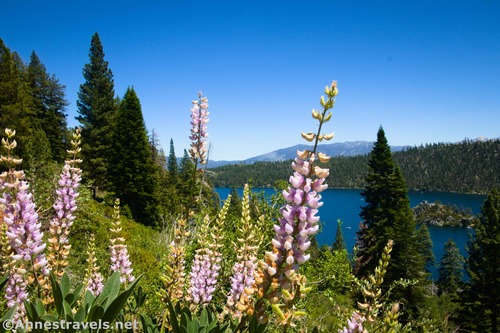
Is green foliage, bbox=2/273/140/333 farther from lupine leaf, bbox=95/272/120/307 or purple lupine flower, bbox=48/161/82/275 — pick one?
purple lupine flower, bbox=48/161/82/275

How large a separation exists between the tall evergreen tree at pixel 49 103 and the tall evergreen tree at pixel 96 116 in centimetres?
737

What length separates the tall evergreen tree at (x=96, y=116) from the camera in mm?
32781

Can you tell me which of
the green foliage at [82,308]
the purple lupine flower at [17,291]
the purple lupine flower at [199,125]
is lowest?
the purple lupine flower at [17,291]

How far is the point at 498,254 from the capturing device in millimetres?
28672

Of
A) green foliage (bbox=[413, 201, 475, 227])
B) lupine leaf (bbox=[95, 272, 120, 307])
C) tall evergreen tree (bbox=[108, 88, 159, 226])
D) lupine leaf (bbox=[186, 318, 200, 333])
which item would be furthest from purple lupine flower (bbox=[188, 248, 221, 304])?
green foliage (bbox=[413, 201, 475, 227])

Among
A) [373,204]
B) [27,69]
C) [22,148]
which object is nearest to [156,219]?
[22,148]

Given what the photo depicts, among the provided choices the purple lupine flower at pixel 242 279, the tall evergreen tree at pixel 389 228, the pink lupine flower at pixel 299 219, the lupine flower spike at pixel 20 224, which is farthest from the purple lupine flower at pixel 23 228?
the tall evergreen tree at pixel 389 228

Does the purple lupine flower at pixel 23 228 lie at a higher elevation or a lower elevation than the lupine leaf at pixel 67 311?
higher

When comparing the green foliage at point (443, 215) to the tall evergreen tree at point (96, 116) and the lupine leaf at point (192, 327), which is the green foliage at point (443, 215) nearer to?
the tall evergreen tree at point (96, 116)

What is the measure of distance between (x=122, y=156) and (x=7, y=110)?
9275 millimetres

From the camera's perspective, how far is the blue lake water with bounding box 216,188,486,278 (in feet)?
322

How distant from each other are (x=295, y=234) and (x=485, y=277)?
35.0m

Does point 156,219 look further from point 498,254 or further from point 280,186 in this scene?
point 498,254

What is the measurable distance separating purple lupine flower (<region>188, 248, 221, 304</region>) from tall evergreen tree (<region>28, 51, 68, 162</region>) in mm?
39495
